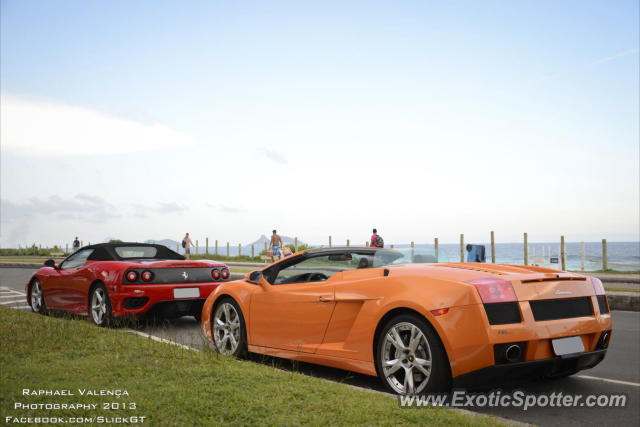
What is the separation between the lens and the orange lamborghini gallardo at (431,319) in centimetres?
446

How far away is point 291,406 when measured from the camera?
4.30m

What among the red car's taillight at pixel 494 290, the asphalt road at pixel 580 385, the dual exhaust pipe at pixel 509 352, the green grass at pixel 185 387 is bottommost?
the asphalt road at pixel 580 385

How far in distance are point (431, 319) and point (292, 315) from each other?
1.74m

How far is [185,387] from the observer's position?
4777 mm

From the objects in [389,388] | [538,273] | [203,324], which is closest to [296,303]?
[389,388]

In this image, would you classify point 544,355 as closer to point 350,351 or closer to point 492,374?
point 492,374

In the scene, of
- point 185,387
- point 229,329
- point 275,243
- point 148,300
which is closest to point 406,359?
point 185,387

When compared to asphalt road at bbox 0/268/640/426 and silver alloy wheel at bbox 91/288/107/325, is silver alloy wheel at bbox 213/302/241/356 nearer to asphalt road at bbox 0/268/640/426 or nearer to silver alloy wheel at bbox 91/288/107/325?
asphalt road at bbox 0/268/640/426

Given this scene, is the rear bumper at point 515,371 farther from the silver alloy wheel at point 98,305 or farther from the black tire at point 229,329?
the silver alloy wheel at point 98,305

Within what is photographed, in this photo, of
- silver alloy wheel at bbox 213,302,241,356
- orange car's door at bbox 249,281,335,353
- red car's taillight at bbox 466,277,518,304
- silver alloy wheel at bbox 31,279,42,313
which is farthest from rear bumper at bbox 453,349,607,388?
silver alloy wheel at bbox 31,279,42,313

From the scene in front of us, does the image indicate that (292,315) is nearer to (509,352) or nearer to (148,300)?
(509,352)

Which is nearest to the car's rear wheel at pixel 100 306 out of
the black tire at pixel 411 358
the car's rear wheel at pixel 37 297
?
the car's rear wheel at pixel 37 297

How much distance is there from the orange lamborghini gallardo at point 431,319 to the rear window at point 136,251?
451 cm

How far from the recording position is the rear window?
9.90 m
